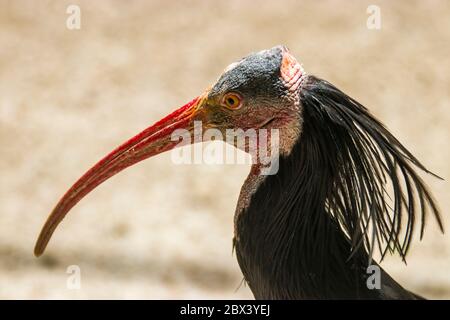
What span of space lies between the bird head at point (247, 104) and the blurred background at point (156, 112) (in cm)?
285

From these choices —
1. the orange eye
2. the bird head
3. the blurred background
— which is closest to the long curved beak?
the bird head

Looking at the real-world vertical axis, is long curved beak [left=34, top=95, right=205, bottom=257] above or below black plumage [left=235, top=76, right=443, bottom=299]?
above

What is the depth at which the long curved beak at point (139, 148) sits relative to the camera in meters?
4.25

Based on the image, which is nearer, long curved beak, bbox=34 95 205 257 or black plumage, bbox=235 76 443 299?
black plumage, bbox=235 76 443 299

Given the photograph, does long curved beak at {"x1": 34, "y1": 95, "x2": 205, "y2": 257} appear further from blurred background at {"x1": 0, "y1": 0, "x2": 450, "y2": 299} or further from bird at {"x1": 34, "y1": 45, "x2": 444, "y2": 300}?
blurred background at {"x1": 0, "y1": 0, "x2": 450, "y2": 299}

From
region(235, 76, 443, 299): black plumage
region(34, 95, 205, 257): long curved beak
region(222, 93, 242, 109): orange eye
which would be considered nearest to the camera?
region(235, 76, 443, 299): black plumage

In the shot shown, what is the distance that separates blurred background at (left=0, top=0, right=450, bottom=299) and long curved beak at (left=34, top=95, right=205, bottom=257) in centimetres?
248

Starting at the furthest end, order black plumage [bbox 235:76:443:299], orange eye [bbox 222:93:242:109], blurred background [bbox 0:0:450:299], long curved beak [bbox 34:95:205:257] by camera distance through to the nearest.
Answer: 1. blurred background [bbox 0:0:450:299]
2. long curved beak [bbox 34:95:205:257]
3. orange eye [bbox 222:93:242:109]
4. black plumage [bbox 235:76:443:299]

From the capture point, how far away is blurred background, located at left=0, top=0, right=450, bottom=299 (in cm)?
714

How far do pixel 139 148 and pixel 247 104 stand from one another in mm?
686

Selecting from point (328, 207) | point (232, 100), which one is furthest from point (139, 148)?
point (328, 207)

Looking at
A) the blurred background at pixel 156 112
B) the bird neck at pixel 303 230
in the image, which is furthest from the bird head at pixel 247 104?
the blurred background at pixel 156 112

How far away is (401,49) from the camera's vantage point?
9.45 metres

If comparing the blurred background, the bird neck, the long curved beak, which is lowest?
the bird neck
